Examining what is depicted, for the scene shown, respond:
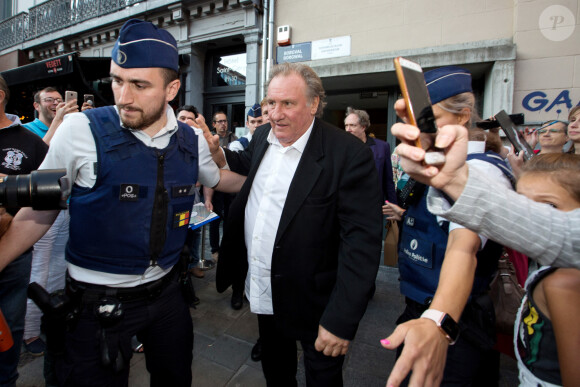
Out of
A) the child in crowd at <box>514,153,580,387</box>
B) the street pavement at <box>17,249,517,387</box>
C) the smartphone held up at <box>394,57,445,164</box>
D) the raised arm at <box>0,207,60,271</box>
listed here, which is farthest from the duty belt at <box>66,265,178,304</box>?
the child in crowd at <box>514,153,580,387</box>

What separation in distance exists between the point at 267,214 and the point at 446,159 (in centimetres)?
108

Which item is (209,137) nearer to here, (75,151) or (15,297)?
(75,151)

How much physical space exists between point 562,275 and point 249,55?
23.2 ft

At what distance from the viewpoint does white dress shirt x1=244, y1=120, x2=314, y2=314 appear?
1.67m

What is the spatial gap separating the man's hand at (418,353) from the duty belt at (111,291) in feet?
3.89

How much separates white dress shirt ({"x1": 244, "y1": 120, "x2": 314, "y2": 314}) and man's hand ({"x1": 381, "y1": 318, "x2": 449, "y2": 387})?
0.94 m

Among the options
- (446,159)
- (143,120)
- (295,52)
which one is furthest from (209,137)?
(295,52)

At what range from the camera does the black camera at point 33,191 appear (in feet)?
3.01

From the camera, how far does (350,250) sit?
1489 millimetres

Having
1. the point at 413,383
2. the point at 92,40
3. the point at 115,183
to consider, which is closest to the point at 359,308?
the point at 413,383

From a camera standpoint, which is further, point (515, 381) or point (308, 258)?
point (515, 381)

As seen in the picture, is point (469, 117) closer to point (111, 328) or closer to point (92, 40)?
point (111, 328)

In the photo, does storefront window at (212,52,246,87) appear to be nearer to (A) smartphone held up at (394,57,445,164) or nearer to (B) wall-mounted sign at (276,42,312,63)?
(B) wall-mounted sign at (276,42,312,63)

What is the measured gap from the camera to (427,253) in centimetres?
146
